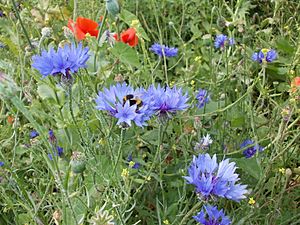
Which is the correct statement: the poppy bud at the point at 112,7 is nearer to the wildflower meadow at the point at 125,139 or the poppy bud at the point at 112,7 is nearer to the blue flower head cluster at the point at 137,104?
the wildflower meadow at the point at 125,139

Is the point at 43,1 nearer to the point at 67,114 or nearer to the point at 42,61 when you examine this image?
the point at 67,114

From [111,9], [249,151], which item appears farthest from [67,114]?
[249,151]

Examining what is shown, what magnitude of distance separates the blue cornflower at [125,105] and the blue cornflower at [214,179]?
4.4 inches

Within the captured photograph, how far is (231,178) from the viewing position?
88cm

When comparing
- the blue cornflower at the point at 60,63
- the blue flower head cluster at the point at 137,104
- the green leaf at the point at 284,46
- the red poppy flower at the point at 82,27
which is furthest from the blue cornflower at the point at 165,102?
the green leaf at the point at 284,46

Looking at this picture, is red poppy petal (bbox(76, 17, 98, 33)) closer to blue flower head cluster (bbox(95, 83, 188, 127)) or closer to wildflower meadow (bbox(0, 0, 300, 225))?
wildflower meadow (bbox(0, 0, 300, 225))

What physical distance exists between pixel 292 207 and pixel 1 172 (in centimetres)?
68

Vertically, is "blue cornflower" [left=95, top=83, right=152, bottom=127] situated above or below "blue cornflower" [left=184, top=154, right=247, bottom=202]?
above

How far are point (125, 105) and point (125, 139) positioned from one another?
350 millimetres

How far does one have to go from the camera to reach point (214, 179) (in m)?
0.86

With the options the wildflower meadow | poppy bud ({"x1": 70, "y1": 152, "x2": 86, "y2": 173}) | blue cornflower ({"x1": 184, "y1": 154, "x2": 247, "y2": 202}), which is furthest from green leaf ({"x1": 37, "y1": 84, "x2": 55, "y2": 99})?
blue cornflower ({"x1": 184, "y1": 154, "x2": 247, "y2": 202})

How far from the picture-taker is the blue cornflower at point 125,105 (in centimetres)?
85

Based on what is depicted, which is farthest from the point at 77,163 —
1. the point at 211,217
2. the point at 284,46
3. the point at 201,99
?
the point at 284,46

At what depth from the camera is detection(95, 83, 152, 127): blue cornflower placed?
0.85 meters
